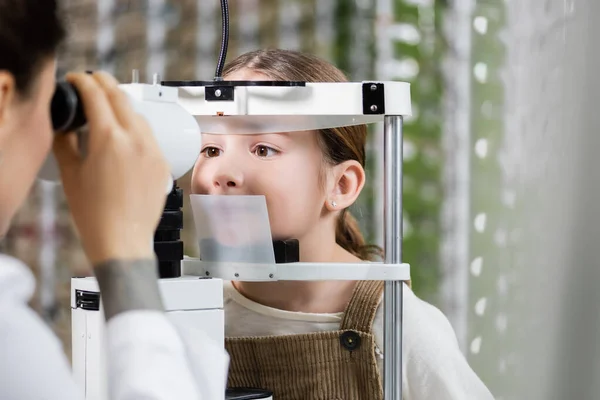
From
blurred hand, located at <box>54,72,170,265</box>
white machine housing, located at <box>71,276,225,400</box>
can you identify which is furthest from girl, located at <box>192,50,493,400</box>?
blurred hand, located at <box>54,72,170,265</box>

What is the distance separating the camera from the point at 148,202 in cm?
42

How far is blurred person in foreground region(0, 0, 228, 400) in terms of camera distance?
1.24ft

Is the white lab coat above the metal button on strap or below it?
above

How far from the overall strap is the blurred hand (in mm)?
467

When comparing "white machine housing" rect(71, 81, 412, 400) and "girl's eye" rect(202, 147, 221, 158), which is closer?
"white machine housing" rect(71, 81, 412, 400)

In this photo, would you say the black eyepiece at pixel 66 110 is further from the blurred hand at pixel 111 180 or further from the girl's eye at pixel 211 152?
the girl's eye at pixel 211 152

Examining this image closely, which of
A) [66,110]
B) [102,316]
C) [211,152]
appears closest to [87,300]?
[102,316]

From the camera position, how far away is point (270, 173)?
0.85 meters

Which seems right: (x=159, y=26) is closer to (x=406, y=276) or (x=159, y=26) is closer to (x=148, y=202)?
(x=406, y=276)

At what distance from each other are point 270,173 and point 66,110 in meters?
0.45

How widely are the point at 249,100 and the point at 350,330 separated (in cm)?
25

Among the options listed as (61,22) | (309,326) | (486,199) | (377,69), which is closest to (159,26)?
(377,69)

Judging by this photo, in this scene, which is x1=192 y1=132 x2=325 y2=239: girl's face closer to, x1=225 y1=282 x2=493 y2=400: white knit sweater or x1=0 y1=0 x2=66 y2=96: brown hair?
x1=225 y1=282 x2=493 y2=400: white knit sweater

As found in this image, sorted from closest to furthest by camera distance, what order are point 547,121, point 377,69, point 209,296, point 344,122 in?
1. point 209,296
2. point 344,122
3. point 547,121
4. point 377,69
